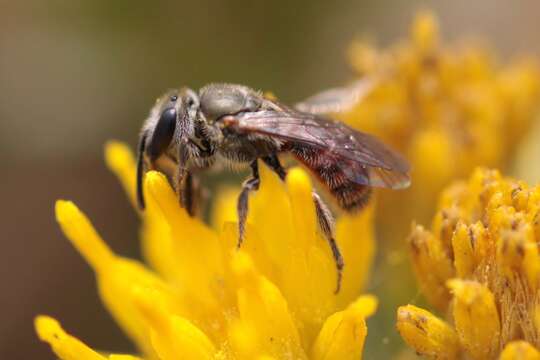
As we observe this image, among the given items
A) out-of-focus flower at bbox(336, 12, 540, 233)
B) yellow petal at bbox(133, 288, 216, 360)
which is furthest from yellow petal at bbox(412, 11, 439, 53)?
yellow petal at bbox(133, 288, 216, 360)

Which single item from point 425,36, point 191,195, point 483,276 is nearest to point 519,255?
point 483,276

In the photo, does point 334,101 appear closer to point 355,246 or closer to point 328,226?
point 355,246

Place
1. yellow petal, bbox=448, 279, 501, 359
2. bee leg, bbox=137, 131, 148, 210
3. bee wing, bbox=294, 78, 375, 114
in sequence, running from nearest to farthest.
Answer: yellow petal, bbox=448, 279, 501, 359
bee leg, bbox=137, 131, 148, 210
bee wing, bbox=294, 78, 375, 114

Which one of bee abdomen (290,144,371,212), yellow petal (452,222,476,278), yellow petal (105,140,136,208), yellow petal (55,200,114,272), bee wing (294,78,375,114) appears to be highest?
bee wing (294,78,375,114)

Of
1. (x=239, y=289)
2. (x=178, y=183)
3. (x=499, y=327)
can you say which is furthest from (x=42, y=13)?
(x=499, y=327)

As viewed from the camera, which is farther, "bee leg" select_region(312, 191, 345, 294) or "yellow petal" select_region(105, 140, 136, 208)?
"yellow petal" select_region(105, 140, 136, 208)

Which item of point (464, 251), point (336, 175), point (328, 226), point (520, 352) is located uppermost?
point (336, 175)

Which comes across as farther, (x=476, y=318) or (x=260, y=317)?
(x=260, y=317)

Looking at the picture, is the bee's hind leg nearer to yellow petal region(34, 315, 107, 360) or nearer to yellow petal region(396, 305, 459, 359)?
yellow petal region(396, 305, 459, 359)
